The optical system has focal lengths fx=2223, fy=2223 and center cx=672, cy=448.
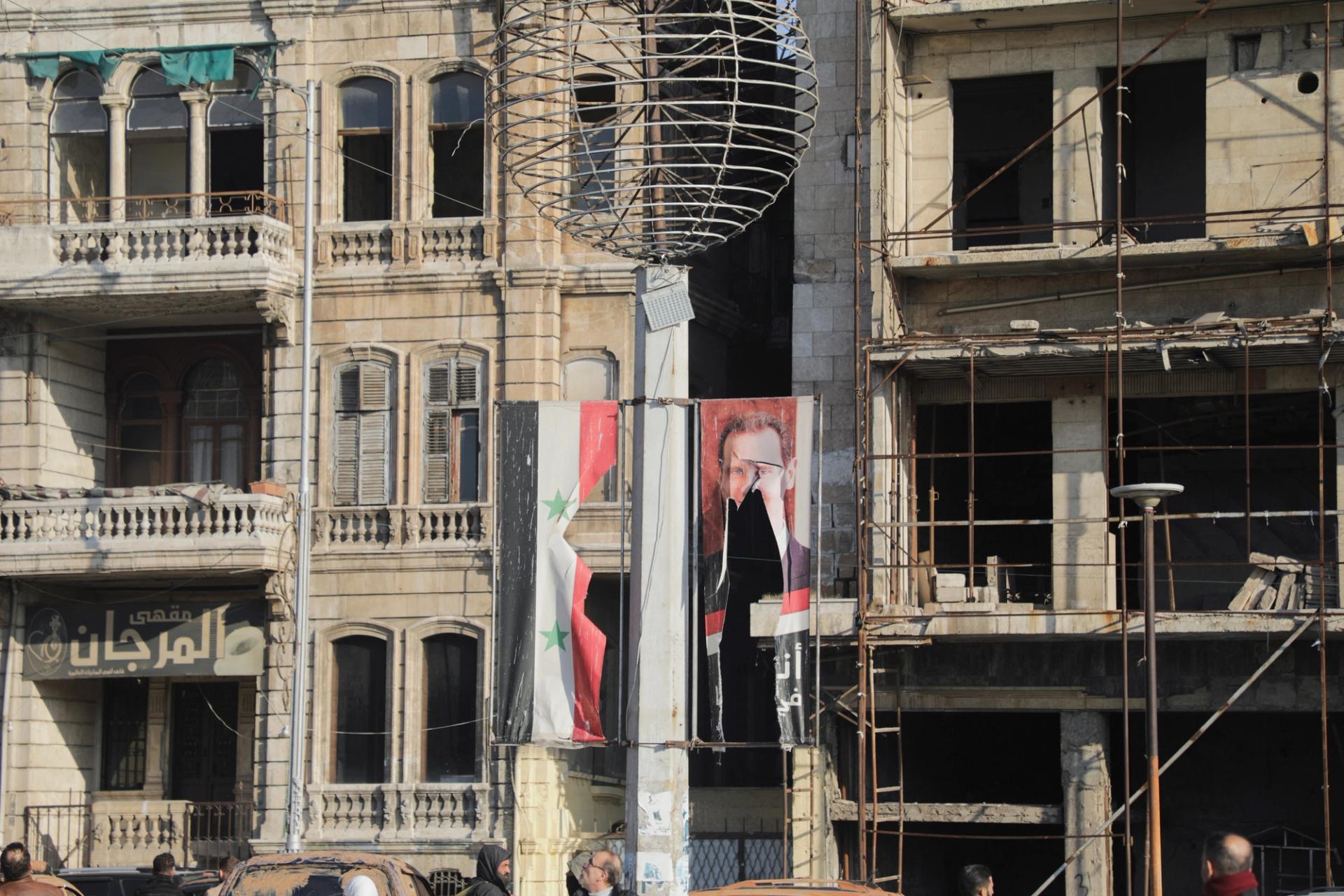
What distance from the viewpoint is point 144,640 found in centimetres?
3347

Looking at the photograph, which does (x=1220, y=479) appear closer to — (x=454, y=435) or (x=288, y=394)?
(x=454, y=435)

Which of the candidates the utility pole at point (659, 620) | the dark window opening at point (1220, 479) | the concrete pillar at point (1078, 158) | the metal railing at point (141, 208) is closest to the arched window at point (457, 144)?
the metal railing at point (141, 208)

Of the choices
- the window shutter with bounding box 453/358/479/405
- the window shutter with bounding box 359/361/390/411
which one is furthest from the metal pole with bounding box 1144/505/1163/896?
the window shutter with bounding box 359/361/390/411

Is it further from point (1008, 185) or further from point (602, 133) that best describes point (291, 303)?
point (1008, 185)

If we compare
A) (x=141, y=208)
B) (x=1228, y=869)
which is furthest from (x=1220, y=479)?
(x=1228, y=869)

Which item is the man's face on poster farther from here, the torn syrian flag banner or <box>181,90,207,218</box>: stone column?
<box>181,90,207,218</box>: stone column

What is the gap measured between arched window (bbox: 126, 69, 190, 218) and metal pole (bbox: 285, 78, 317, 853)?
2.91m

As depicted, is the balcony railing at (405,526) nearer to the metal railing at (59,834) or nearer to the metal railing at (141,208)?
the metal railing at (141,208)

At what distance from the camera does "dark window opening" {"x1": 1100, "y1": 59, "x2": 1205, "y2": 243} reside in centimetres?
3039

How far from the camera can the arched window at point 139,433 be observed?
35562mm

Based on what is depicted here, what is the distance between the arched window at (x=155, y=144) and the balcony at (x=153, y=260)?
1179 mm

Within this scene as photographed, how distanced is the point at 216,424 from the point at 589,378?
21.8 ft

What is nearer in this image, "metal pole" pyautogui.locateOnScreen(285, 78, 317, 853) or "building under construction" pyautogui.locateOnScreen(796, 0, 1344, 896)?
"building under construction" pyautogui.locateOnScreen(796, 0, 1344, 896)

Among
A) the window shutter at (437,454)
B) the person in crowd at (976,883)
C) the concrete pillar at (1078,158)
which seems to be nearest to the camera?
the person in crowd at (976,883)
